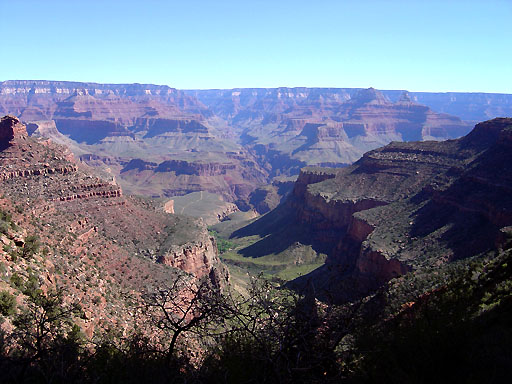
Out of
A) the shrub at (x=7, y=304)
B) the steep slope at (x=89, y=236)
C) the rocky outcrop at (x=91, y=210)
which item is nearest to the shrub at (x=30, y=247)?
the steep slope at (x=89, y=236)

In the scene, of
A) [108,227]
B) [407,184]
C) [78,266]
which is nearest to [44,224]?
[78,266]

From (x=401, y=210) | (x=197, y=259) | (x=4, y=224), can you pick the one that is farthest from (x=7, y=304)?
(x=401, y=210)

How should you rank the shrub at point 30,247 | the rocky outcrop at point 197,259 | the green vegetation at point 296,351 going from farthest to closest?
the rocky outcrop at point 197,259
the shrub at point 30,247
the green vegetation at point 296,351

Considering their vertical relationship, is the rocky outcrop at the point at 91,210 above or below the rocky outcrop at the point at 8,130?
below

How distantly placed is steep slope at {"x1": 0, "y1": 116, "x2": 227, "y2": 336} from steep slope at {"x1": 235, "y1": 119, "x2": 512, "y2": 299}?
49.7 ft

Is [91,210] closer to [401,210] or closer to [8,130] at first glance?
[8,130]

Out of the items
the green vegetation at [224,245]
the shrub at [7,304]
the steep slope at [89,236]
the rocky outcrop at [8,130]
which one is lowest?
the green vegetation at [224,245]

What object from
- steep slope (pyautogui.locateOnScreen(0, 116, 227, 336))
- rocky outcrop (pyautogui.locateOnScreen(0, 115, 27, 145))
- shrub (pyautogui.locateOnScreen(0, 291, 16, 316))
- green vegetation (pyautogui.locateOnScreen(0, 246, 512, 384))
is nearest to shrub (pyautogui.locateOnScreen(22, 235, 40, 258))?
steep slope (pyautogui.locateOnScreen(0, 116, 227, 336))

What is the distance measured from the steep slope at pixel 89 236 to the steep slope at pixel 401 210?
15.2 m

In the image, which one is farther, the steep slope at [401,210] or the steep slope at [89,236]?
the steep slope at [401,210]

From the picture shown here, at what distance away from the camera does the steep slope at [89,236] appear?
80.7ft

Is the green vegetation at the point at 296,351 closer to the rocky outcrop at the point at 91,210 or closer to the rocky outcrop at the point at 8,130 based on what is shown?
the rocky outcrop at the point at 91,210

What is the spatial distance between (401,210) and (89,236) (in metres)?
47.5

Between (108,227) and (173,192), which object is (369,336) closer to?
(108,227)
